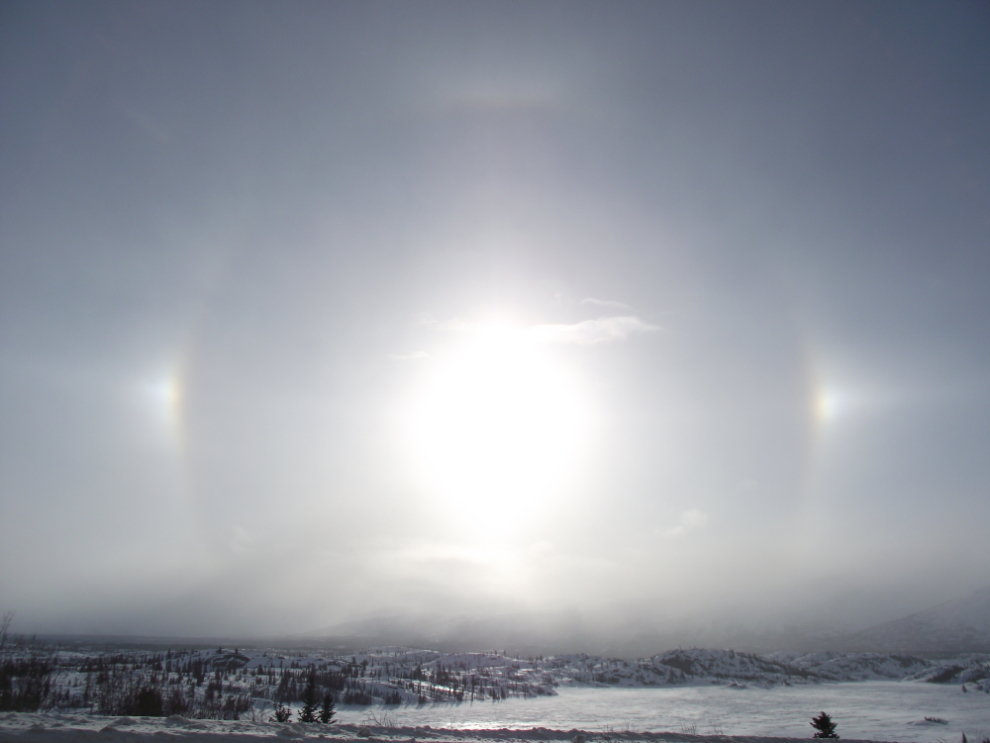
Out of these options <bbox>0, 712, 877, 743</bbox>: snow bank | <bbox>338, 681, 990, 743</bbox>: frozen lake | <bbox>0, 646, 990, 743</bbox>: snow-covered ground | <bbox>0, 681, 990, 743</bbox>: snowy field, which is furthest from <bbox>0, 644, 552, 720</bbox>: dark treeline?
<bbox>0, 712, 877, 743</bbox>: snow bank

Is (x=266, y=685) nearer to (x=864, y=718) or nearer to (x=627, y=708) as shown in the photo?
(x=627, y=708)

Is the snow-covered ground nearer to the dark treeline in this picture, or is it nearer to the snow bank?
the snow bank

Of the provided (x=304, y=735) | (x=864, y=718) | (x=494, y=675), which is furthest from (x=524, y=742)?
(x=494, y=675)

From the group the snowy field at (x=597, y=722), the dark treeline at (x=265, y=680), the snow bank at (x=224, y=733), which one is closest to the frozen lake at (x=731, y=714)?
the snowy field at (x=597, y=722)

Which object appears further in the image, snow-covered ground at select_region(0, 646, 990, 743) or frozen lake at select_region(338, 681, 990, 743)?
frozen lake at select_region(338, 681, 990, 743)

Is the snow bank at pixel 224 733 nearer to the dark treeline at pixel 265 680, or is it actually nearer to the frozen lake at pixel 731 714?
the dark treeline at pixel 265 680

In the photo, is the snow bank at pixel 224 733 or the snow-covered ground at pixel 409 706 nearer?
the snow bank at pixel 224 733
